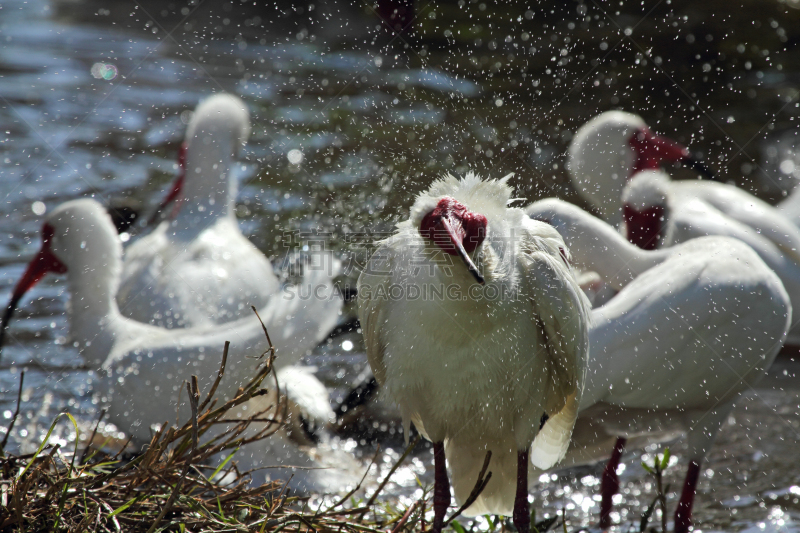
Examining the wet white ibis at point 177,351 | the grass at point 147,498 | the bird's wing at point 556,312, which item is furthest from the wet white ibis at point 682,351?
the wet white ibis at point 177,351

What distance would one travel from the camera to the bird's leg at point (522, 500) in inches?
119

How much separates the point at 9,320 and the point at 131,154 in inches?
140

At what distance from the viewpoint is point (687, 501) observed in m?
3.70

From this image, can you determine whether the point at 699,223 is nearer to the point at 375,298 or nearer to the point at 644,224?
the point at 644,224

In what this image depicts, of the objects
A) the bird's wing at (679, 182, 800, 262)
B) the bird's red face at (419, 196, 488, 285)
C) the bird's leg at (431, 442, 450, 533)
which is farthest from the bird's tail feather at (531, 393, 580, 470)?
the bird's wing at (679, 182, 800, 262)

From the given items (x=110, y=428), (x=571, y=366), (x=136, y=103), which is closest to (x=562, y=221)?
(x=571, y=366)

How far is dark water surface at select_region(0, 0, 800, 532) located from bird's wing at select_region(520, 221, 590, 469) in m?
1.16

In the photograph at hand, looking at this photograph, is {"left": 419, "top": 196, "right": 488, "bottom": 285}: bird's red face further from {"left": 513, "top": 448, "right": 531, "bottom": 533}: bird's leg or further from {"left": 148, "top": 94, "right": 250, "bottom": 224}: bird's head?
{"left": 148, "top": 94, "right": 250, "bottom": 224}: bird's head

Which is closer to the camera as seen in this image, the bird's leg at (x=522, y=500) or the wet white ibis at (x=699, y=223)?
the bird's leg at (x=522, y=500)

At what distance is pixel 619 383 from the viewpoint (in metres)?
3.54

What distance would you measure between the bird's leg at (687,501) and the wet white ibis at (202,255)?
2428 millimetres

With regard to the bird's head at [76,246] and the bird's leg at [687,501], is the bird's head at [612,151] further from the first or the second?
the bird's head at [76,246]

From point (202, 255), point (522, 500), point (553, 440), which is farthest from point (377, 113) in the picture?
point (522, 500)

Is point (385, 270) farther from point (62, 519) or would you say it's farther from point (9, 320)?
point (9, 320)
